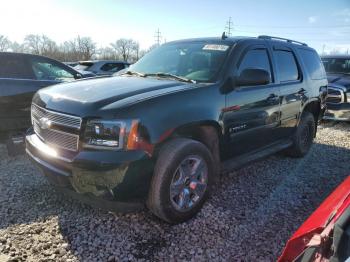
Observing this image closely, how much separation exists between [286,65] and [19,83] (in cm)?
402

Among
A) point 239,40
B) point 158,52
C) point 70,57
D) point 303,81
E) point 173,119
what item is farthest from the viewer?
point 70,57

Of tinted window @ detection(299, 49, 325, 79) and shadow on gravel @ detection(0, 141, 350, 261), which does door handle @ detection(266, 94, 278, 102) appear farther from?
tinted window @ detection(299, 49, 325, 79)

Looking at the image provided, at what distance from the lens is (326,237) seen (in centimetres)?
161

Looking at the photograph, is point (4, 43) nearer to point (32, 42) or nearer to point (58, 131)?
point (32, 42)

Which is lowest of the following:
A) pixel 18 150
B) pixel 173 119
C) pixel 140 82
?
pixel 18 150

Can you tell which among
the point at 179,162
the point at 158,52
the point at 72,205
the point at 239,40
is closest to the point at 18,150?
the point at 72,205

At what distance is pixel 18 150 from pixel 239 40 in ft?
11.8

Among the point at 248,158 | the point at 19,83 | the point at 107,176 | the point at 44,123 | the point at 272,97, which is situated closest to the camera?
the point at 107,176

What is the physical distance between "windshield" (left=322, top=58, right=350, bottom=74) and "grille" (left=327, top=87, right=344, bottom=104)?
6.74ft

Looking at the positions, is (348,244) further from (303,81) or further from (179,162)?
(303,81)

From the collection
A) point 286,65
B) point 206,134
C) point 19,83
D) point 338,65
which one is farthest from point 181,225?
point 338,65

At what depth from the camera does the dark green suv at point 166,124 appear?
8.98 ft

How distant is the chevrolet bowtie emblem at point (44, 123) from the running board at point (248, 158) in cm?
187

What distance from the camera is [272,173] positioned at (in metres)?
4.92
